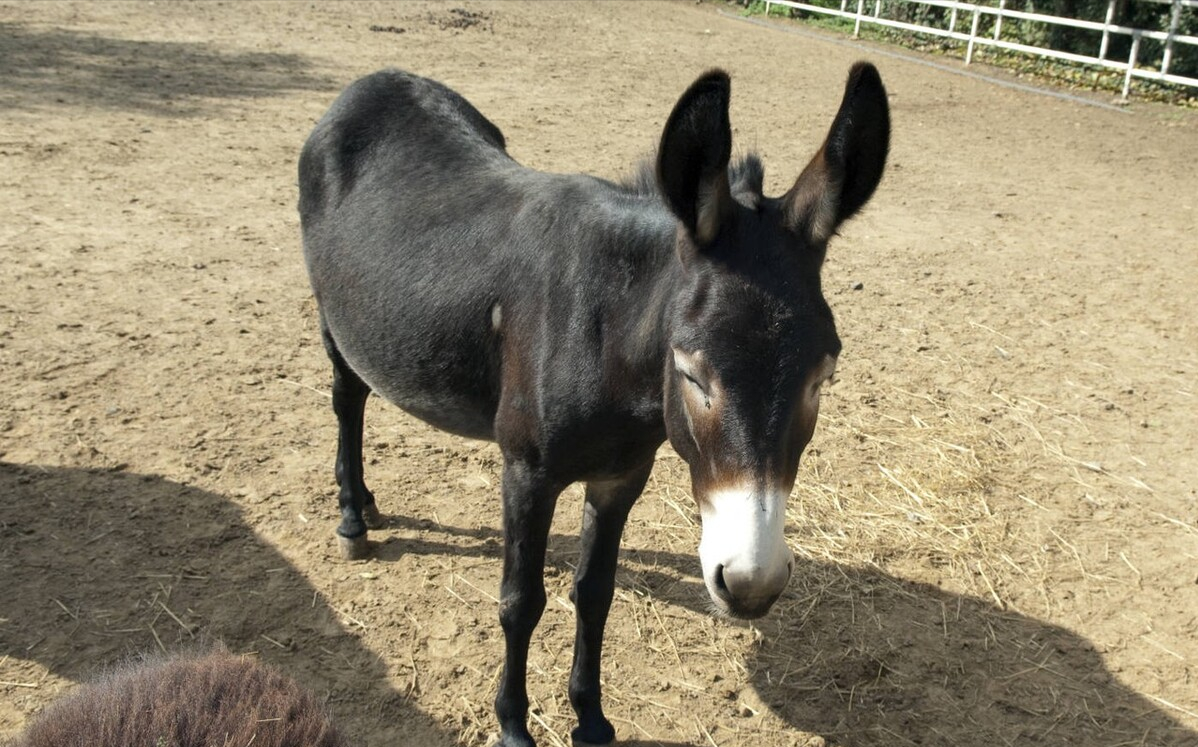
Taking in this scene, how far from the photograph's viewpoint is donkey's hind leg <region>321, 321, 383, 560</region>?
13.5 feet

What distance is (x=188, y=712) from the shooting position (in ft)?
5.68

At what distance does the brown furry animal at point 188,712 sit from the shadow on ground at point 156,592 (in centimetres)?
147

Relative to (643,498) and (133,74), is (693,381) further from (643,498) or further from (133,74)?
(133,74)

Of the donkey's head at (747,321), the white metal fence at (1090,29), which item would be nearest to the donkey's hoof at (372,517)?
the donkey's head at (747,321)

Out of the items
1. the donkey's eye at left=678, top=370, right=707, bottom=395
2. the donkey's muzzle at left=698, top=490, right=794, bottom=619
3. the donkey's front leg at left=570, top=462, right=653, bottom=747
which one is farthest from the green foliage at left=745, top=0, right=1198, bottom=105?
the donkey's muzzle at left=698, top=490, right=794, bottom=619

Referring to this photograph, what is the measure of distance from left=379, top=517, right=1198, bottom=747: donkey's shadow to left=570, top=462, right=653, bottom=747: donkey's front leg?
2.29 feet

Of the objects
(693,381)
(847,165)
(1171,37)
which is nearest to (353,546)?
(693,381)

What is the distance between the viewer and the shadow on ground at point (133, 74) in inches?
407

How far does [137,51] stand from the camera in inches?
503

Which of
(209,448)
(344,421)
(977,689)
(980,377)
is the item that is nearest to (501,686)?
(344,421)

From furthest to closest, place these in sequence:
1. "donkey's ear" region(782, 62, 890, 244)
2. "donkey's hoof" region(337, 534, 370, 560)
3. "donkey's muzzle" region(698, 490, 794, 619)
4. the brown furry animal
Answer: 1. "donkey's hoof" region(337, 534, 370, 560)
2. "donkey's ear" region(782, 62, 890, 244)
3. "donkey's muzzle" region(698, 490, 794, 619)
4. the brown furry animal

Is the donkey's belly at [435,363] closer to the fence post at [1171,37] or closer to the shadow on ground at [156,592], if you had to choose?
the shadow on ground at [156,592]

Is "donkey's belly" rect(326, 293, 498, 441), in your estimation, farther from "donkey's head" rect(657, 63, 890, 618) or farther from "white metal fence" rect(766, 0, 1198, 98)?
"white metal fence" rect(766, 0, 1198, 98)

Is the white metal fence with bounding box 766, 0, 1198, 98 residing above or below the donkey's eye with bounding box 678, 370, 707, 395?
above
